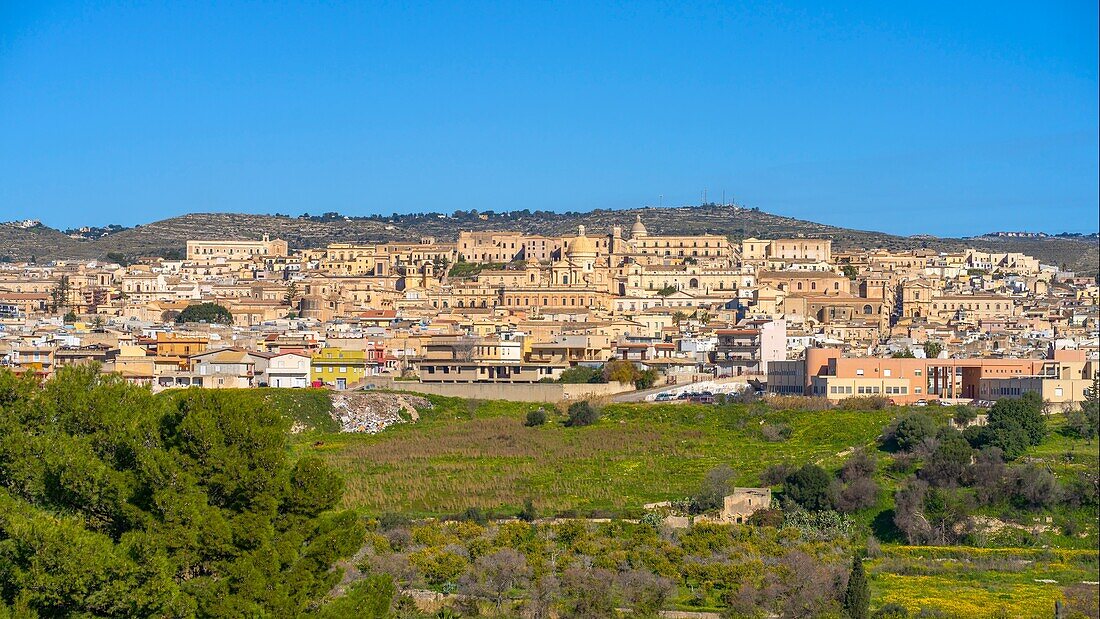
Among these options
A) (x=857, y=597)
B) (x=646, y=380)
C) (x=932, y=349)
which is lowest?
(x=857, y=597)

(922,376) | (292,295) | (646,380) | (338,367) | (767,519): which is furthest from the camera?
(292,295)

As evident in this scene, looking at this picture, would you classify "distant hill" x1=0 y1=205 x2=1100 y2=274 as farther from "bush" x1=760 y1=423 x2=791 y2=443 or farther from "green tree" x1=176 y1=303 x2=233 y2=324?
"bush" x1=760 y1=423 x2=791 y2=443

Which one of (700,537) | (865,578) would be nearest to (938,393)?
(700,537)

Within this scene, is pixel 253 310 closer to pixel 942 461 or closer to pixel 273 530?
pixel 942 461

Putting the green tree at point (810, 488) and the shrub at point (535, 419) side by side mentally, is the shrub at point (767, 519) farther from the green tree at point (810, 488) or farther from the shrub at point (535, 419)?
the shrub at point (535, 419)

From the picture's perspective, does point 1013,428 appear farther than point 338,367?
No

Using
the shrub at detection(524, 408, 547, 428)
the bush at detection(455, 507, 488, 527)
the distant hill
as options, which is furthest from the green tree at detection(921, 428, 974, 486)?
the distant hill

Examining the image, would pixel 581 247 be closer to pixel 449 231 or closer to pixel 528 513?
pixel 449 231

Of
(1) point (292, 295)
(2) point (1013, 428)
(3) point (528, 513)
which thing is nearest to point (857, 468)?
(2) point (1013, 428)
